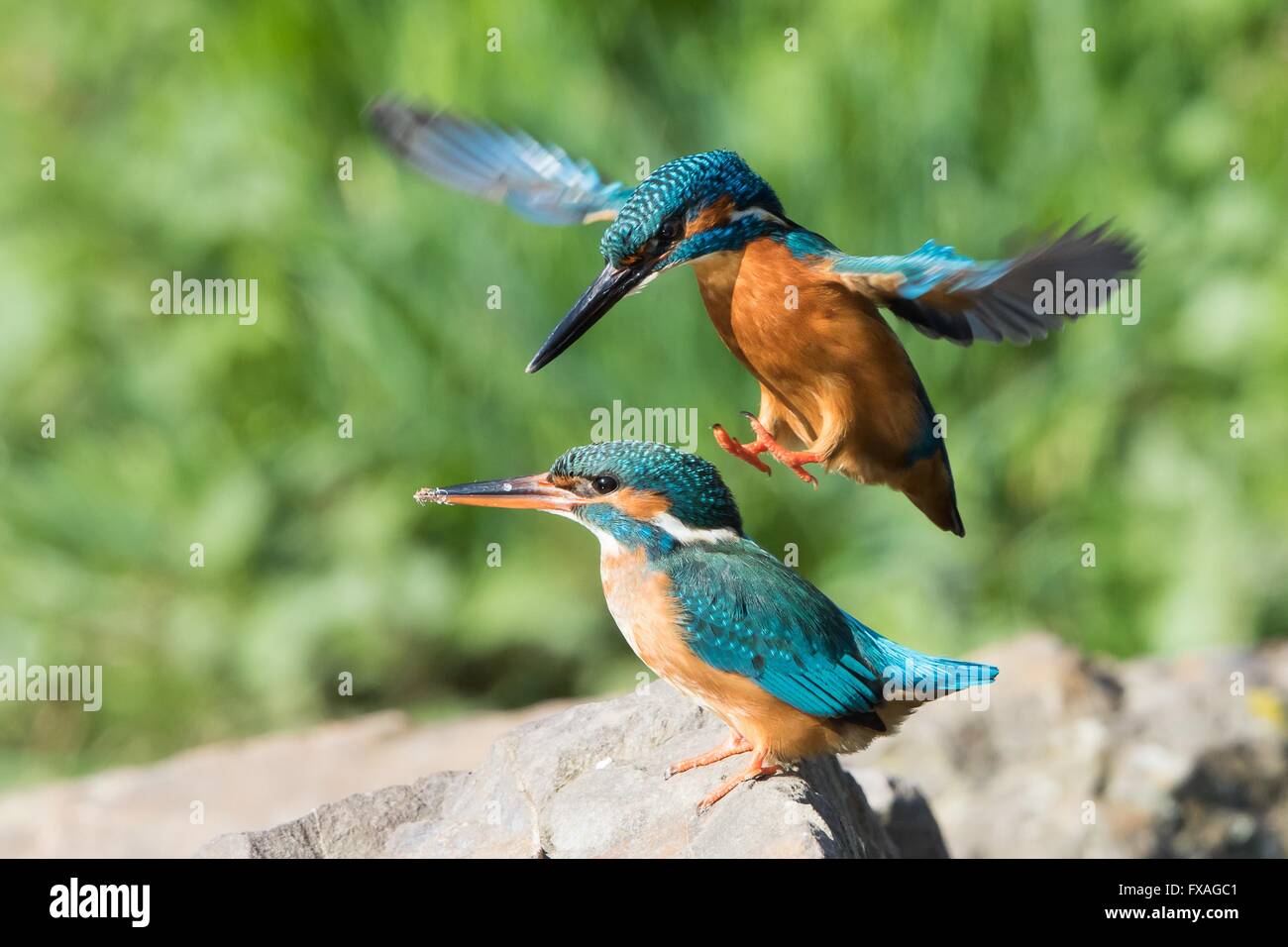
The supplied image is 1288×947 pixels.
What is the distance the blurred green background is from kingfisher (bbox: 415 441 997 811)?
81.8 inches

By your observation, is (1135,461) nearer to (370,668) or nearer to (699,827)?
(370,668)

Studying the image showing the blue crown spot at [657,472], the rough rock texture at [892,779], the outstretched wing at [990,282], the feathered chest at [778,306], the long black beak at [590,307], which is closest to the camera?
the outstretched wing at [990,282]

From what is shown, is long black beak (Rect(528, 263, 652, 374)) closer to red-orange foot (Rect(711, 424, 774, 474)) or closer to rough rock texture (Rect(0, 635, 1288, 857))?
red-orange foot (Rect(711, 424, 774, 474))

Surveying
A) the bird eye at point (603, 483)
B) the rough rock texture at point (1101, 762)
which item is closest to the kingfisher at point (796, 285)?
the bird eye at point (603, 483)

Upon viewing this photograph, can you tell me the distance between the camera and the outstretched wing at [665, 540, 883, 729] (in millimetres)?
2762

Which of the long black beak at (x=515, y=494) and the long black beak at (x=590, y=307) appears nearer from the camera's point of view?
the long black beak at (x=590, y=307)

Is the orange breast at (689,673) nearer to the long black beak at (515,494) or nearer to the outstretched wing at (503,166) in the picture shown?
the long black beak at (515,494)

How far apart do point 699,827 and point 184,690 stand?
3555 mm

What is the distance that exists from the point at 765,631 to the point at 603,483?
38 cm

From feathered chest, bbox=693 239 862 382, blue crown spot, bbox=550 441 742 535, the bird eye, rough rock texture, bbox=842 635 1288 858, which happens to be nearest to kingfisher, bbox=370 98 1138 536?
feathered chest, bbox=693 239 862 382

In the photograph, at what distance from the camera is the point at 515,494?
2.62 metres

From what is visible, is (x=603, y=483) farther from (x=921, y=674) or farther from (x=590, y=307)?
(x=921, y=674)

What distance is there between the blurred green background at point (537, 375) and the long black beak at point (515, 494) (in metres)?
2.21

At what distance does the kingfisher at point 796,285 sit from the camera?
2281 mm
